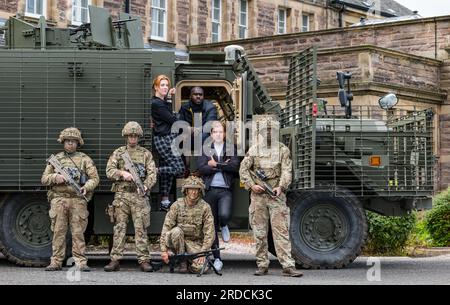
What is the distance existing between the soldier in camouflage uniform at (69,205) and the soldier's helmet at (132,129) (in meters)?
0.57

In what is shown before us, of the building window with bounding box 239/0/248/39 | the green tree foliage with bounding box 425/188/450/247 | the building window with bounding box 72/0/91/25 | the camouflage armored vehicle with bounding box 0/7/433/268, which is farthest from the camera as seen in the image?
the building window with bounding box 239/0/248/39

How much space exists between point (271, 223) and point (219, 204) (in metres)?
0.79

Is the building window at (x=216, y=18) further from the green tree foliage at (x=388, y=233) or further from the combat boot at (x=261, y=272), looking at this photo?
the combat boot at (x=261, y=272)

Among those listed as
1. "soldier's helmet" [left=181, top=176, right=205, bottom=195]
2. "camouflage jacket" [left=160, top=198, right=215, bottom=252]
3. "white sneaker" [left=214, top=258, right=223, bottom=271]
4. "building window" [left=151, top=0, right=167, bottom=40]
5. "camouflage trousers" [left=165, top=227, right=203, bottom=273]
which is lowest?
"white sneaker" [left=214, top=258, right=223, bottom=271]

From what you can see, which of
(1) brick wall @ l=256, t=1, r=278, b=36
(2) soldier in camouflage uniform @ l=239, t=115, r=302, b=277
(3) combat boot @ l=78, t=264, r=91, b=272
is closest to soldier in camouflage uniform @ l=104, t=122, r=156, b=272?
(3) combat boot @ l=78, t=264, r=91, b=272

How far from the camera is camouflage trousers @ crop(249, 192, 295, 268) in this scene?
42.0 ft

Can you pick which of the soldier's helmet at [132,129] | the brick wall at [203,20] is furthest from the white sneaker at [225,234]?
the brick wall at [203,20]

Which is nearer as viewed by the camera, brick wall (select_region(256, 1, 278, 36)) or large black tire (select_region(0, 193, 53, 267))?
large black tire (select_region(0, 193, 53, 267))

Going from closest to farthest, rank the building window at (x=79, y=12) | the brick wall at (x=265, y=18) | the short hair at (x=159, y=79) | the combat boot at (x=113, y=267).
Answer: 1. the combat boot at (x=113, y=267)
2. the short hair at (x=159, y=79)
3. the building window at (x=79, y=12)
4. the brick wall at (x=265, y=18)

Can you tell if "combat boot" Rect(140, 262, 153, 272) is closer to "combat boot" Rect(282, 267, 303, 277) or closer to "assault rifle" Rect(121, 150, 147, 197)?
"assault rifle" Rect(121, 150, 147, 197)

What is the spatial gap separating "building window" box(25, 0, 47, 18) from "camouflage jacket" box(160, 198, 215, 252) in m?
18.5

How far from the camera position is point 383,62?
26.4 metres

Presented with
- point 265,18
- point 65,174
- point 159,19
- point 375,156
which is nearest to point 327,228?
point 375,156

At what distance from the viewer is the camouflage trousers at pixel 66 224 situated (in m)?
13.1
